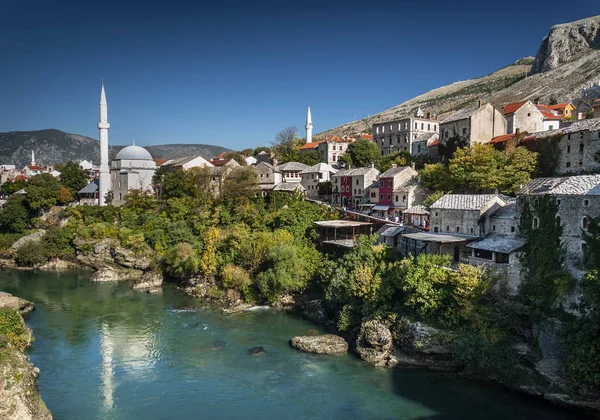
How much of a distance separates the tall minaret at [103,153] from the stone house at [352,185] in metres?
29.6

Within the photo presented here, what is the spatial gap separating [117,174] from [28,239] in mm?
13082

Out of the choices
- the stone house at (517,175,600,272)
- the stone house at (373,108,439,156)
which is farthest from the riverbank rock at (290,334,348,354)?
the stone house at (373,108,439,156)

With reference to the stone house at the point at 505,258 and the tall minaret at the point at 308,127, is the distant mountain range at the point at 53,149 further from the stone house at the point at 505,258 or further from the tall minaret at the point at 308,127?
the stone house at the point at 505,258

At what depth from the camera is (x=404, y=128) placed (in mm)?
52969

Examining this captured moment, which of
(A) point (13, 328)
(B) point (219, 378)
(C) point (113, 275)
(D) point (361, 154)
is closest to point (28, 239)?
(C) point (113, 275)

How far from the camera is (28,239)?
4681 centimetres

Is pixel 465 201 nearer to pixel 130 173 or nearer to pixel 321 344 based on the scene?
pixel 321 344

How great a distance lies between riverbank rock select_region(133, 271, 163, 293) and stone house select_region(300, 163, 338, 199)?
68.6 ft

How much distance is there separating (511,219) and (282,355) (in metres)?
Answer: 14.6

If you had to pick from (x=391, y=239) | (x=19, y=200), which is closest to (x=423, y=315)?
(x=391, y=239)

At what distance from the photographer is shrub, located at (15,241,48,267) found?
→ 4325 centimetres

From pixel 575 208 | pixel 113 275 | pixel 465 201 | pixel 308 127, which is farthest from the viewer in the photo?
pixel 308 127

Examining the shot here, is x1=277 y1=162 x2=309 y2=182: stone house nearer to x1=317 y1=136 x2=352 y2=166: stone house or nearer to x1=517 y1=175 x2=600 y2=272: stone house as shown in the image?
x1=317 y1=136 x2=352 y2=166: stone house

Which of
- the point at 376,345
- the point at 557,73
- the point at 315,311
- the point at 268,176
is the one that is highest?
the point at 557,73
